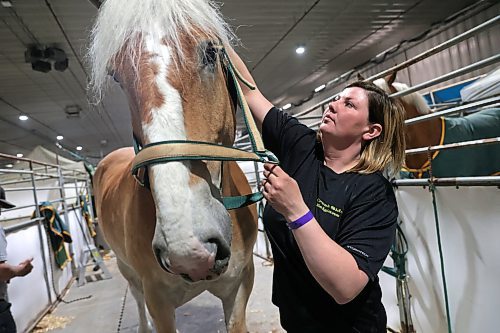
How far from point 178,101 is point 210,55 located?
237 millimetres

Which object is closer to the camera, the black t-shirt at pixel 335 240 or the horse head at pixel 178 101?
the horse head at pixel 178 101

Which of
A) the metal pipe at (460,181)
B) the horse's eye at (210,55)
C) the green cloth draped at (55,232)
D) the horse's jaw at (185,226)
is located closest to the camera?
the horse's jaw at (185,226)

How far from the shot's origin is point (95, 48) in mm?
1112

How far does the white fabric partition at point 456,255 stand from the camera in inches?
57.7

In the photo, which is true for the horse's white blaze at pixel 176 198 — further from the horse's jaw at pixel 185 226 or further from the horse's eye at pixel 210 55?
the horse's eye at pixel 210 55

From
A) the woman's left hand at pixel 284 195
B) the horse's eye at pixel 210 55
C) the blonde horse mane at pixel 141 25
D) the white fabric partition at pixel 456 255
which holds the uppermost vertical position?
the blonde horse mane at pixel 141 25

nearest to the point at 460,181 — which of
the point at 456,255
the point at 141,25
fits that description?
the point at 456,255

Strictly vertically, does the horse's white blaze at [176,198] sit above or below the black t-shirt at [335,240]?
above

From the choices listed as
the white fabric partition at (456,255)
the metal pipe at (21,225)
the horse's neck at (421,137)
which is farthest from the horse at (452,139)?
the metal pipe at (21,225)

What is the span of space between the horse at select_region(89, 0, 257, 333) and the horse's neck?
1865 mm

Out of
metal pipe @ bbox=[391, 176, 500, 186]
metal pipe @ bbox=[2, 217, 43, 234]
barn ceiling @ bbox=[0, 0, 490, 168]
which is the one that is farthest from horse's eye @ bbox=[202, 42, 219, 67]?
metal pipe @ bbox=[2, 217, 43, 234]

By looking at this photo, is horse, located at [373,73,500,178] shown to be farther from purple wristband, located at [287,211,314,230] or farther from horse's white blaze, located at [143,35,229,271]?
horse's white blaze, located at [143,35,229,271]

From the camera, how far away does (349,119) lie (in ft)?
3.39

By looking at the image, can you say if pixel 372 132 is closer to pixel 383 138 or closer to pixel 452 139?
pixel 383 138
